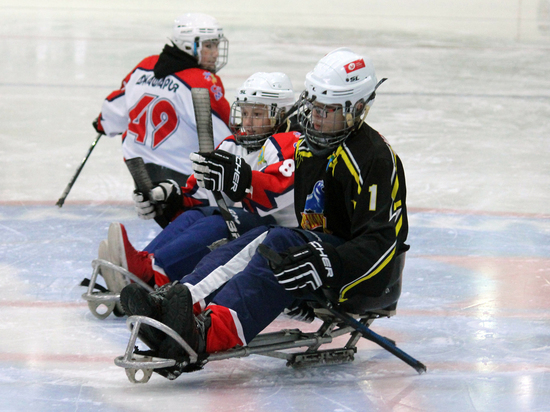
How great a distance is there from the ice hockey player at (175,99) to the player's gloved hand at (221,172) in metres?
1.49

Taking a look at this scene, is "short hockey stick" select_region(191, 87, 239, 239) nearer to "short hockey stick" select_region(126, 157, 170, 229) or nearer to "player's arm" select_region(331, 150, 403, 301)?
"short hockey stick" select_region(126, 157, 170, 229)

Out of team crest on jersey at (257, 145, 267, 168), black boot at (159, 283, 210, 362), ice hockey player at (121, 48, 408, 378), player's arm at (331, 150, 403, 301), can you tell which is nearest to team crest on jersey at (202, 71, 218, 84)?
team crest on jersey at (257, 145, 267, 168)

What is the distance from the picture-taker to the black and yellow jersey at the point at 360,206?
244 cm

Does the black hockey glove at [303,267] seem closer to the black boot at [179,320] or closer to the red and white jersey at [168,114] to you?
the black boot at [179,320]

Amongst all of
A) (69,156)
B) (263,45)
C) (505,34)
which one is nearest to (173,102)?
(69,156)

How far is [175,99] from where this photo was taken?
14.0 feet

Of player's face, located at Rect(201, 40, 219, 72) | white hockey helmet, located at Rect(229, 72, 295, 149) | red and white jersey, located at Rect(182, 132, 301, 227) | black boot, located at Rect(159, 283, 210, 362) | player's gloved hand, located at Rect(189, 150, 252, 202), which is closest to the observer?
black boot, located at Rect(159, 283, 210, 362)

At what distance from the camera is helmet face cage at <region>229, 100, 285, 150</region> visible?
3.29 meters

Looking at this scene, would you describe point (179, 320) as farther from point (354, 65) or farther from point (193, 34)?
point (193, 34)

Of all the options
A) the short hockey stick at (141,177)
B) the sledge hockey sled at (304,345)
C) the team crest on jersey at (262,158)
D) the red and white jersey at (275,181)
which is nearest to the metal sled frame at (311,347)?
the sledge hockey sled at (304,345)

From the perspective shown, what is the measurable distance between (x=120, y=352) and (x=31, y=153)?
310cm

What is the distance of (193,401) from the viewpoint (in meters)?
2.44

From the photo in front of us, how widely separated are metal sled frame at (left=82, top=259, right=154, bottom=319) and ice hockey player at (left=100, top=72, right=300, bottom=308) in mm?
37

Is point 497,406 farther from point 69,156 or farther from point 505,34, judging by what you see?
point 505,34
